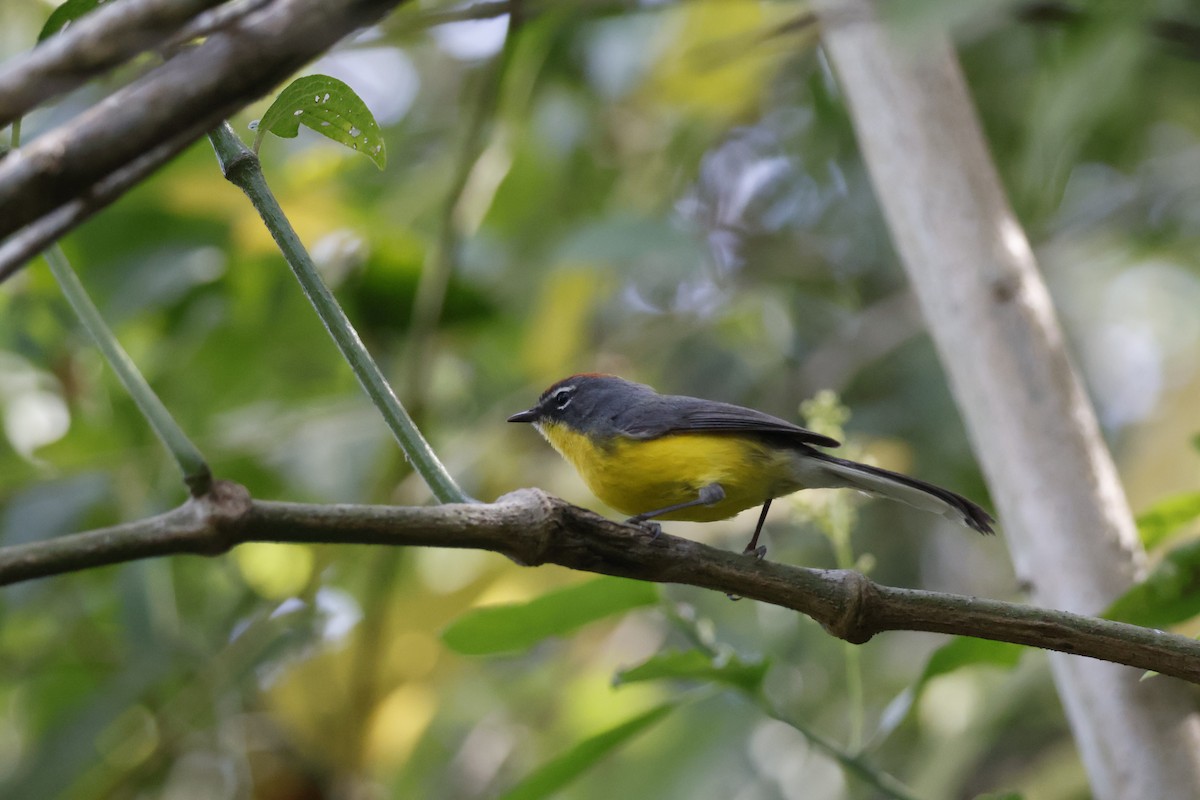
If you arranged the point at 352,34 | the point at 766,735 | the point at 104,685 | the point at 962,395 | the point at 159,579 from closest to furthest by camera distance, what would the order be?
the point at 352,34, the point at 962,395, the point at 104,685, the point at 159,579, the point at 766,735

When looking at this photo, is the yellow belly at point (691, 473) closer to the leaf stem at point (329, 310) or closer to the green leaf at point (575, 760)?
the green leaf at point (575, 760)

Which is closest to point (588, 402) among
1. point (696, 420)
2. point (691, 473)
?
point (696, 420)

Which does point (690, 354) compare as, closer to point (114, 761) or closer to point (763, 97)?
point (763, 97)

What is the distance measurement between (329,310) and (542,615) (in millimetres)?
993

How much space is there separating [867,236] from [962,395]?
270 cm

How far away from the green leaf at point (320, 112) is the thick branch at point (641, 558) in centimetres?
52

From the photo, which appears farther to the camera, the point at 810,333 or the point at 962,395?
the point at 810,333

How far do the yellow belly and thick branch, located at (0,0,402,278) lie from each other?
209 centimetres

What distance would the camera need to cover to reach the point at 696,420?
3072 millimetres

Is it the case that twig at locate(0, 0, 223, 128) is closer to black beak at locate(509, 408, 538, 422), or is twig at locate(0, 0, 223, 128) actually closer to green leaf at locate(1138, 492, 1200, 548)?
green leaf at locate(1138, 492, 1200, 548)

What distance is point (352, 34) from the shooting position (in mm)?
946

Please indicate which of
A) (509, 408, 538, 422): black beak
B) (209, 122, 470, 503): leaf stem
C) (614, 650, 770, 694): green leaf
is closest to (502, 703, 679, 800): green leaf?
(614, 650, 770, 694): green leaf

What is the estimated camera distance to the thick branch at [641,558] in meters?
1.10

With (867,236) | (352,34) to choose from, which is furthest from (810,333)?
(352,34)
